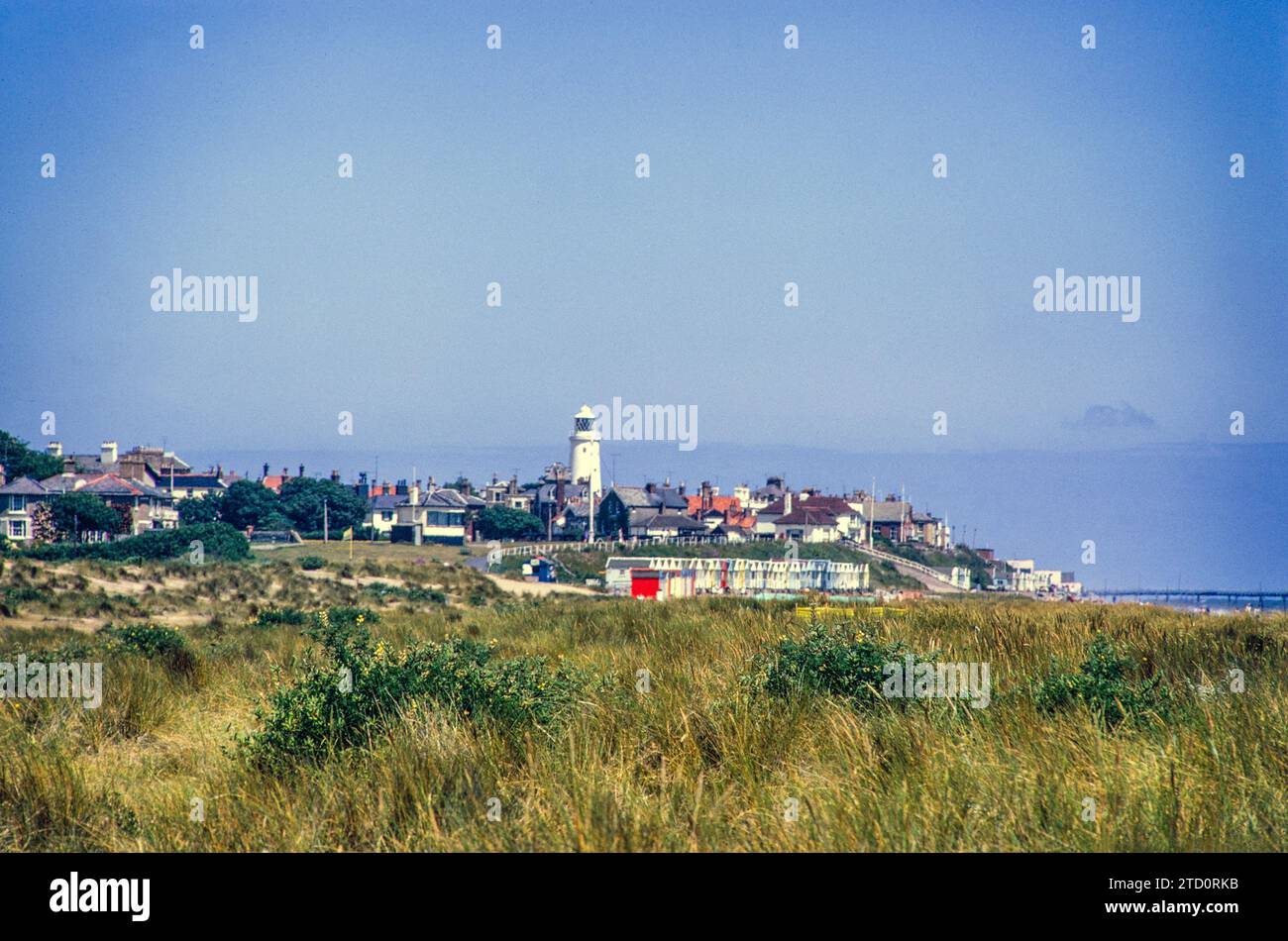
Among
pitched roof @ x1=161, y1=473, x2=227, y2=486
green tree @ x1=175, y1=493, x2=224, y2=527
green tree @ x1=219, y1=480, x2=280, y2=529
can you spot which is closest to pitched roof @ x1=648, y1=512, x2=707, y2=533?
green tree @ x1=219, y1=480, x2=280, y2=529

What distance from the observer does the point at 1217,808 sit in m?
5.75

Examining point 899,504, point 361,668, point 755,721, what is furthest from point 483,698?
point 899,504

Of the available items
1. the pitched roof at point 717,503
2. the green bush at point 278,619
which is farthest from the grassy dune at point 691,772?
the pitched roof at point 717,503

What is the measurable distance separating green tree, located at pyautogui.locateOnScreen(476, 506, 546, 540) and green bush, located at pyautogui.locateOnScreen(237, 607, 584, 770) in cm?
10455

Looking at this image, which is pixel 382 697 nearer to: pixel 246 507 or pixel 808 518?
pixel 246 507

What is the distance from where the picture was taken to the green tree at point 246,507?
10125 cm

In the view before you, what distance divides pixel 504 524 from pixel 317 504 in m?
17.0

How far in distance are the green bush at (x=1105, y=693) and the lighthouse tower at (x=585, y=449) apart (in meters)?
133

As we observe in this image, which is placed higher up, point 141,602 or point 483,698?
point 483,698

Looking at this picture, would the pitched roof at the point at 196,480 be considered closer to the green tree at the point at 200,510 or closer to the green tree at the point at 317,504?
the green tree at the point at 317,504

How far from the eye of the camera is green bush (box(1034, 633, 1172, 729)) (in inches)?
303

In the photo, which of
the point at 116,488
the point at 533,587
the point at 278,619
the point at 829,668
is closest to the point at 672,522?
the point at 116,488
